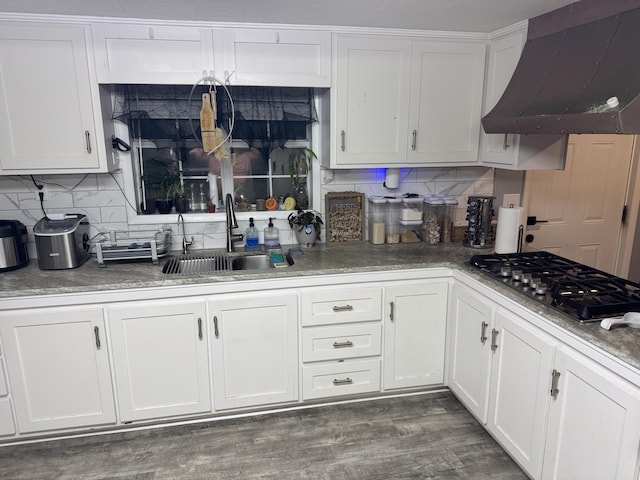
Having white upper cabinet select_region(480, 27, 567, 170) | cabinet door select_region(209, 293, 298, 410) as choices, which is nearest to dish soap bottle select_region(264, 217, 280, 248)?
cabinet door select_region(209, 293, 298, 410)

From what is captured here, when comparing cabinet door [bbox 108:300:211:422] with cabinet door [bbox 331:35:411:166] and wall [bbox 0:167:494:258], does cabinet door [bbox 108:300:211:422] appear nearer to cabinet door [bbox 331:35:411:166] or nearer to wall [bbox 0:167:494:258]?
wall [bbox 0:167:494:258]

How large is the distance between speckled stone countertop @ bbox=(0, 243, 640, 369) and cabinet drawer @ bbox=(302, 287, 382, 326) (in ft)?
0.43

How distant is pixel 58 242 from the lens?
246 cm

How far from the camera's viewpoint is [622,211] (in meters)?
3.42

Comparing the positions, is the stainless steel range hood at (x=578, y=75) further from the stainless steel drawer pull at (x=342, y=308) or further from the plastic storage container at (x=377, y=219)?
the stainless steel drawer pull at (x=342, y=308)

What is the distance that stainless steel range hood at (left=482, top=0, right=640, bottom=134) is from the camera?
1.65 meters

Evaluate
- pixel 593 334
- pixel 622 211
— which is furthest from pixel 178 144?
pixel 622 211

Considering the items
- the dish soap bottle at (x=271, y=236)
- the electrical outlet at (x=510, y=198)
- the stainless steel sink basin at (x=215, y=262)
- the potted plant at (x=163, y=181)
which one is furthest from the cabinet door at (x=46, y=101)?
the electrical outlet at (x=510, y=198)

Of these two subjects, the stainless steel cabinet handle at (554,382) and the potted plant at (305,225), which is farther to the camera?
the potted plant at (305,225)

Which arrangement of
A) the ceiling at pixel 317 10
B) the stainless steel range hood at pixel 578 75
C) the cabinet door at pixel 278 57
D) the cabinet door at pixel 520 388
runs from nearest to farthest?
1. the stainless steel range hood at pixel 578 75
2. the cabinet door at pixel 520 388
3. the ceiling at pixel 317 10
4. the cabinet door at pixel 278 57

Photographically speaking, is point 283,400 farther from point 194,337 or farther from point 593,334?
point 593,334

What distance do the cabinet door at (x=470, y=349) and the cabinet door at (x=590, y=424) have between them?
0.51 metres

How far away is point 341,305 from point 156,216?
4.64 feet

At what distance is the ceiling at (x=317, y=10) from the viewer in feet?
7.06
